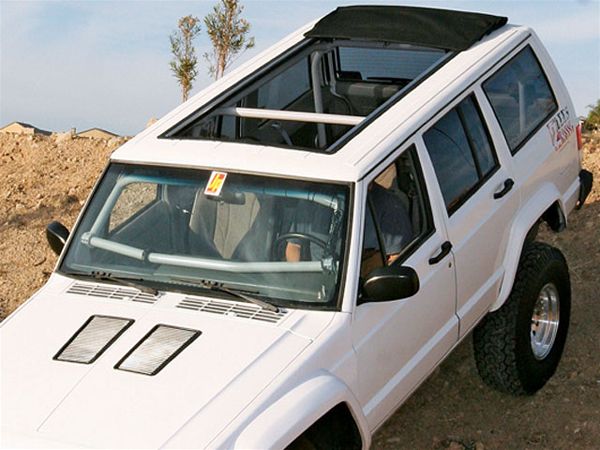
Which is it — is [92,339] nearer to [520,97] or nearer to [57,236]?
[57,236]

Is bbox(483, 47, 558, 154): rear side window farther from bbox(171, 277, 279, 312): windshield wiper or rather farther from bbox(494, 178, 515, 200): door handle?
bbox(171, 277, 279, 312): windshield wiper

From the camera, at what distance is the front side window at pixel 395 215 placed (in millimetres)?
6008

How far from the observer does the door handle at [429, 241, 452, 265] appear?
20.9 ft

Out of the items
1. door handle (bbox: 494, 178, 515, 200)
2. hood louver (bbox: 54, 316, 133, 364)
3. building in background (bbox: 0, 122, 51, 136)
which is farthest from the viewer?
building in background (bbox: 0, 122, 51, 136)

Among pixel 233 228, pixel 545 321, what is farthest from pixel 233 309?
→ pixel 545 321

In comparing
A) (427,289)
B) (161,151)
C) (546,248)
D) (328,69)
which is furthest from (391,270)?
(328,69)

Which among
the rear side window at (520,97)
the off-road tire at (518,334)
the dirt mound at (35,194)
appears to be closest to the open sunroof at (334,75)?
the rear side window at (520,97)

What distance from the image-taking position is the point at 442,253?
6445 mm

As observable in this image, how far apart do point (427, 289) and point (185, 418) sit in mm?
1847

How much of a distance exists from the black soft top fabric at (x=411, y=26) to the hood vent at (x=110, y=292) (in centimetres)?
275

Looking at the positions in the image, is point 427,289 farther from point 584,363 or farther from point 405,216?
point 584,363

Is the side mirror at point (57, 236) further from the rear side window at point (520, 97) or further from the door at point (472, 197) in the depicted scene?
the rear side window at point (520, 97)

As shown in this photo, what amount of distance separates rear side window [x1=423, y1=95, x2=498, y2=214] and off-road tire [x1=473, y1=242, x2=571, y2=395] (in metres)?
0.68

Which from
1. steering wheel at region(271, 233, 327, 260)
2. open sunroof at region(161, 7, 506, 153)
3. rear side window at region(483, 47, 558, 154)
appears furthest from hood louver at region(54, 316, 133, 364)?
rear side window at region(483, 47, 558, 154)
